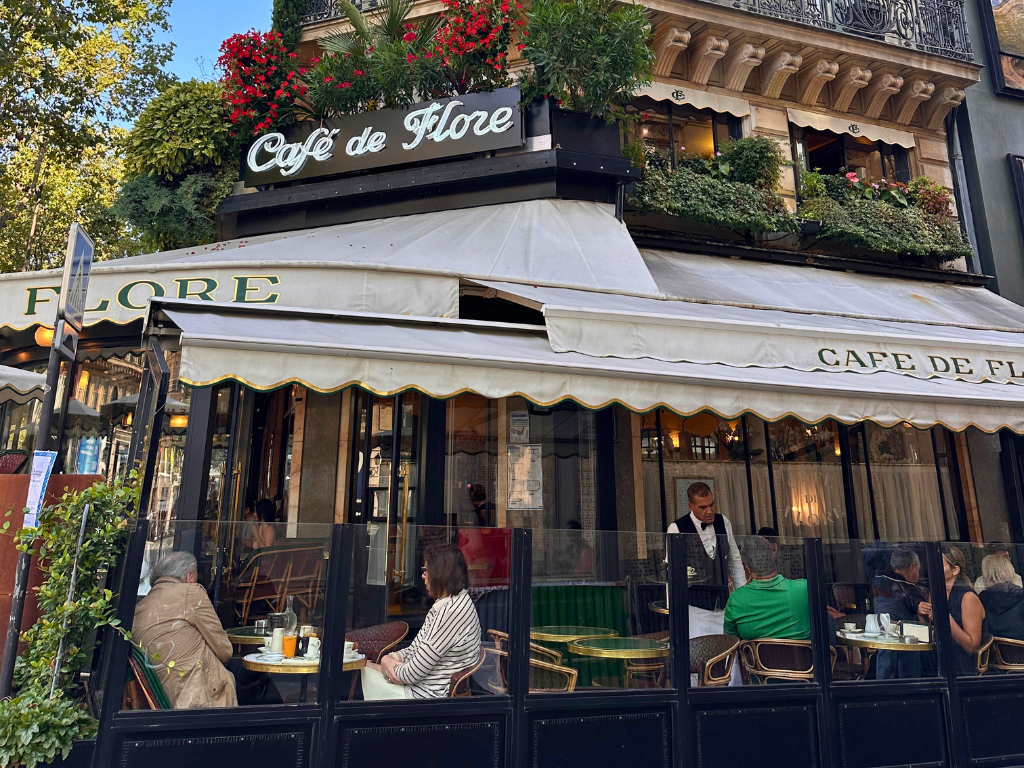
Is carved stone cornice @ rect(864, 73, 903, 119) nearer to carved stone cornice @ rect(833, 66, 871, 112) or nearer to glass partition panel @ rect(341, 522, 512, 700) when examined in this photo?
carved stone cornice @ rect(833, 66, 871, 112)

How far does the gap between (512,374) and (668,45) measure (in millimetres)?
7846

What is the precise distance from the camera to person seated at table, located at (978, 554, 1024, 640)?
4406 mm

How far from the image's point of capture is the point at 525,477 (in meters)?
8.07

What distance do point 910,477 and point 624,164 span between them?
19.3ft

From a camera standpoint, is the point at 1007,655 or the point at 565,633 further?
the point at 1007,655

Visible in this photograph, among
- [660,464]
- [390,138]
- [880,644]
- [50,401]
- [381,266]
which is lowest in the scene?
[880,644]

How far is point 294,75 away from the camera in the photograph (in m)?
9.52

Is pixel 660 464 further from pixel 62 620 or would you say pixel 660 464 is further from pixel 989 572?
pixel 62 620

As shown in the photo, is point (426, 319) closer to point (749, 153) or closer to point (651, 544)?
point (651, 544)

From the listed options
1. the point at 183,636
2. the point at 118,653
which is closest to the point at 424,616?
the point at 183,636

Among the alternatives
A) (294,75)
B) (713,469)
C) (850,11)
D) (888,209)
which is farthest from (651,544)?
(850,11)

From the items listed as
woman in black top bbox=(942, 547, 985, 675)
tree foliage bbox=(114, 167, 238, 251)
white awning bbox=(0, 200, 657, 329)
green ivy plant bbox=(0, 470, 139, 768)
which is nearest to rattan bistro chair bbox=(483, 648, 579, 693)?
green ivy plant bbox=(0, 470, 139, 768)

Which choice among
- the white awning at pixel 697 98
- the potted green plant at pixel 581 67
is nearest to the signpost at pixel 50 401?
the potted green plant at pixel 581 67

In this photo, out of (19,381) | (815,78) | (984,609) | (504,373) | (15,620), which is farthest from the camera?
(815,78)
